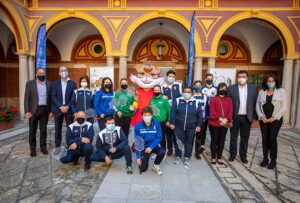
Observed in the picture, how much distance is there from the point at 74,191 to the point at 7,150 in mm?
3035

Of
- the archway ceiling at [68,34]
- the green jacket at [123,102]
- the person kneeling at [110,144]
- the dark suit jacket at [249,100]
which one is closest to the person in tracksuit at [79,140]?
the person kneeling at [110,144]

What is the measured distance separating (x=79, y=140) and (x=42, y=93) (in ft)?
4.85

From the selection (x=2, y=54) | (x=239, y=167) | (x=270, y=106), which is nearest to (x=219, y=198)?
(x=239, y=167)

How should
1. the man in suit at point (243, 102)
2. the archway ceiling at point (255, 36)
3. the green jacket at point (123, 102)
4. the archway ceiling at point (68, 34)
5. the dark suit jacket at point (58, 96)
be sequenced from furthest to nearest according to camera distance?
the archway ceiling at point (68, 34)
the archway ceiling at point (255, 36)
the dark suit jacket at point (58, 96)
the green jacket at point (123, 102)
the man in suit at point (243, 102)

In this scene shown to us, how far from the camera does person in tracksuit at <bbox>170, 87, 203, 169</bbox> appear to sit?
14.5 ft

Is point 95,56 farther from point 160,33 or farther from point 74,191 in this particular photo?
point 74,191

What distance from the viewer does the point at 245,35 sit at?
11859 millimetres

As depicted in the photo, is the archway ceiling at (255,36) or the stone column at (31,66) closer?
the stone column at (31,66)

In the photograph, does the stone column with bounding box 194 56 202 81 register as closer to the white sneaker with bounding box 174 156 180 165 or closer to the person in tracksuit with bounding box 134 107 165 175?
the white sneaker with bounding box 174 156 180 165

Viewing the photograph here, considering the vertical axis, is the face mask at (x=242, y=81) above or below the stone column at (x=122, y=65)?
below

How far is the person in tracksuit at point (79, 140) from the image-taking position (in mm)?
4133

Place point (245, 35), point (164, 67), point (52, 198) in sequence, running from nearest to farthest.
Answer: point (52, 198) < point (245, 35) < point (164, 67)

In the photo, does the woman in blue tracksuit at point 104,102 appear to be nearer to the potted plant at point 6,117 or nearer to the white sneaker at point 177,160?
the white sneaker at point 177,160

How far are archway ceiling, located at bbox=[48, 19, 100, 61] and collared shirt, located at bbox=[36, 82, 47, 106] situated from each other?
7454 mm
